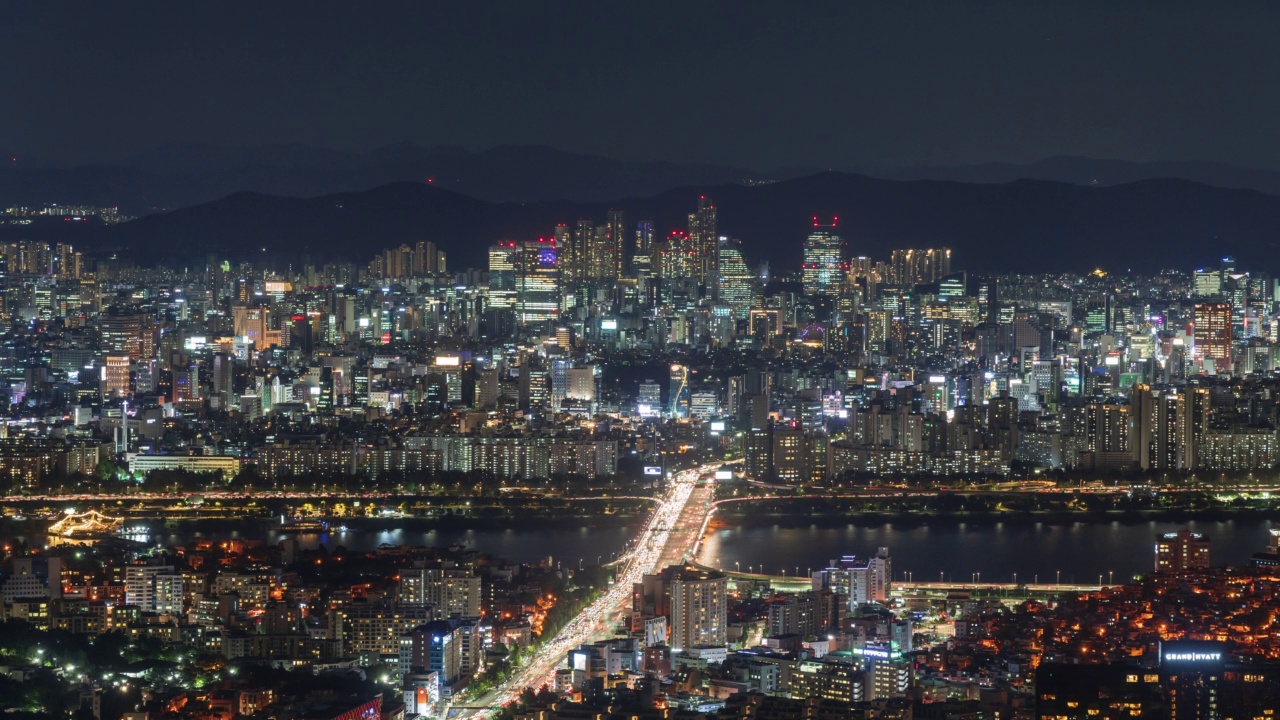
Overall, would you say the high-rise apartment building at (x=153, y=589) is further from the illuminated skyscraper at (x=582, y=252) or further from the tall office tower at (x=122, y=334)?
the illuminated skyscraper at (x=582, y=252)

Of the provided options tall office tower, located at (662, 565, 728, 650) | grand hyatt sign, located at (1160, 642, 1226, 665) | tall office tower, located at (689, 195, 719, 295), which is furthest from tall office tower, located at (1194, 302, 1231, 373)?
grand hyatt sign, located at (1160, 642, 1226, 665)

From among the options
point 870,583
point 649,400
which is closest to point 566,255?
point 649,400

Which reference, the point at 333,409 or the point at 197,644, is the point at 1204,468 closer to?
the point at 333,409

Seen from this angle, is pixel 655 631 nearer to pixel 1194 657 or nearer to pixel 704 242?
pixel 1194 657

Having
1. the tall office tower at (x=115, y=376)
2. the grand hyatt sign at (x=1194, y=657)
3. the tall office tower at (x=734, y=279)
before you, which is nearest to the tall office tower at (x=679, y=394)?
the tall office tower at (x=115, y=376)

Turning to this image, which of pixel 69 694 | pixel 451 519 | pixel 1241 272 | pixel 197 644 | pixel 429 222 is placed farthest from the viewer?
pixel 429 222

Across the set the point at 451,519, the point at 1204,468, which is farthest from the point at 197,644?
the point at 1204,468
